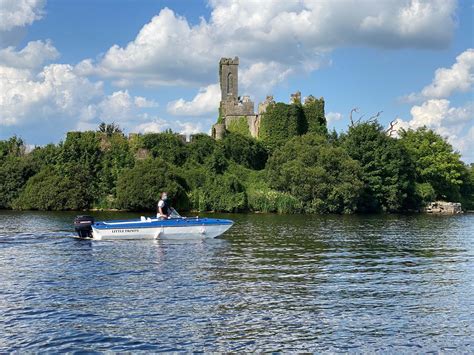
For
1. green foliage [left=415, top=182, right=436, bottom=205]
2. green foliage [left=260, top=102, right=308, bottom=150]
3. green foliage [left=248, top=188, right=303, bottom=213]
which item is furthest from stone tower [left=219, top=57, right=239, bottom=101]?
green foliage [left=415, top=182, right=436, bottom=205]

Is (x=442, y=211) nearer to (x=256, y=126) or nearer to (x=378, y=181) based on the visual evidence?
(x=378, y=181)

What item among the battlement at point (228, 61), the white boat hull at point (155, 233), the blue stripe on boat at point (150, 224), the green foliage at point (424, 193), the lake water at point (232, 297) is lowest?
the lake water at point (232, 297)

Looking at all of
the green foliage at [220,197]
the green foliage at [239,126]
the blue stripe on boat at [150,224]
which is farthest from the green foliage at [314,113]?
the blue stripe on boat at [150,224]

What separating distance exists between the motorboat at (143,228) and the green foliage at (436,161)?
65.8m

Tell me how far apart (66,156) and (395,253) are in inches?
2413

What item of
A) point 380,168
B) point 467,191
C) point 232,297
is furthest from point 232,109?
point 232,297

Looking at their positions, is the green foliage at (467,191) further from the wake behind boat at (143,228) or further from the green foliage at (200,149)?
the wake behind boat at (143,228)

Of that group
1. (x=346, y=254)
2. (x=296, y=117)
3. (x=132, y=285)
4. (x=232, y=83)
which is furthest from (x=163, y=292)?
(x=232, y=83)

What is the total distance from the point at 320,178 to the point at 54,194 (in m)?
33.7

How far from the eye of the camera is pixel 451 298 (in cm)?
2117

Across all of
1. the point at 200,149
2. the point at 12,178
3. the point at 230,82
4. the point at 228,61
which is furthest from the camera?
the point at 228,61

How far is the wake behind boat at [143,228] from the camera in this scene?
1473 inches

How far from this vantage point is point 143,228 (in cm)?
3766

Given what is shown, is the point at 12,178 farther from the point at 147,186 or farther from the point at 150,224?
the point at 150,224
